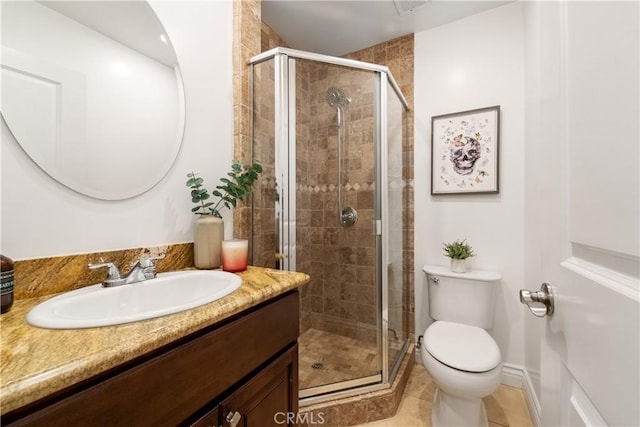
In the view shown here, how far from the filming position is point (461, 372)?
3.75 ft

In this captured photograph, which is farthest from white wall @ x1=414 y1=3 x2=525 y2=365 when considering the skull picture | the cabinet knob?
the cabinet knob

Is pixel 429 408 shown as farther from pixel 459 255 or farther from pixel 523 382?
pixel 459 255

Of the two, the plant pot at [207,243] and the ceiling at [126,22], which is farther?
the plant pot at [207,243]

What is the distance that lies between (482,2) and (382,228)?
157cm

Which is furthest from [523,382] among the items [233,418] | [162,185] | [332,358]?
[162,185]

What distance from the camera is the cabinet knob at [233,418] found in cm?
67

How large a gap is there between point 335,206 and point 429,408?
131 cm

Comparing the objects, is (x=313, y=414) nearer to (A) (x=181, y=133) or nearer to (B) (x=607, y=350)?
(B) (x=607, y=350)

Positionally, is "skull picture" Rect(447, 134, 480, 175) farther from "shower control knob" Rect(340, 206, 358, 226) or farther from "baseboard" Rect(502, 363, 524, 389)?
"baseboard" Rect(502, 363, 524, 389)

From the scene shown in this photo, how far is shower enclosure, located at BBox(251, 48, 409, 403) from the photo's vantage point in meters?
1.43

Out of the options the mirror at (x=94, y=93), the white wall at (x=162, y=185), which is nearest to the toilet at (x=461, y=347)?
the white wall at (x=162, y=185)

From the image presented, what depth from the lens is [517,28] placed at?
5.46 ft

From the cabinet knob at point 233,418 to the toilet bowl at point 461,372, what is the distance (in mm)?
923

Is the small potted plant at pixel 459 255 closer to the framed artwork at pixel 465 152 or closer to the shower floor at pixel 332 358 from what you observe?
the framed artwork at pixel 465 152
